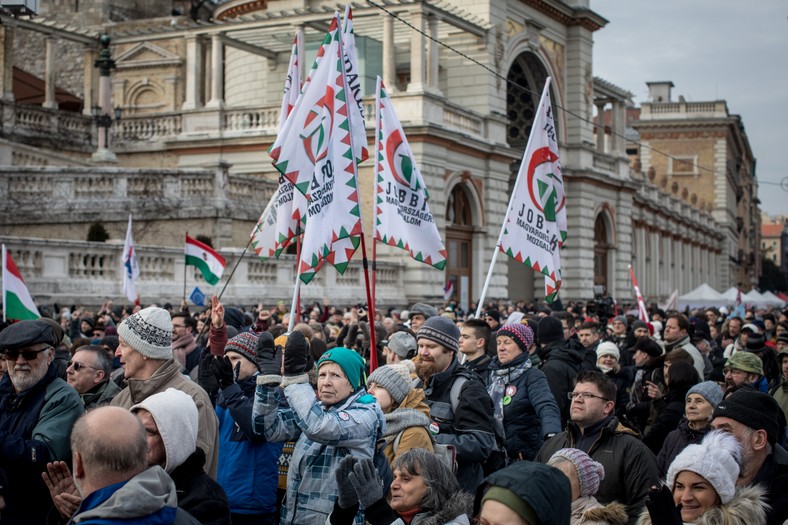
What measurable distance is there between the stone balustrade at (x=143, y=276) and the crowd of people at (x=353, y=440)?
1009 cm

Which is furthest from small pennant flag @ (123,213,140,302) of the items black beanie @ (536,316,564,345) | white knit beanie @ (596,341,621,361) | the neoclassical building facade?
white knit beanie @ (596,341,621,361)

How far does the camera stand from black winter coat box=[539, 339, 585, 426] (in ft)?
29.2

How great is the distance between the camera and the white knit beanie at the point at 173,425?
4.40m

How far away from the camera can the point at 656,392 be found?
27.7ft

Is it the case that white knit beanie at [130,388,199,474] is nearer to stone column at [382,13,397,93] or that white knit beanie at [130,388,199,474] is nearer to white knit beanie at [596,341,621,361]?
white knit beanie at [596,341,621,361]

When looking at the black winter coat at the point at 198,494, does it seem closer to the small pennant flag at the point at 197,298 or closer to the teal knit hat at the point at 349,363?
the teal knit hat at the point at 349,363

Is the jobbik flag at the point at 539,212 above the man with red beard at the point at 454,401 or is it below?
above

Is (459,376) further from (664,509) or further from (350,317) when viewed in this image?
(350,317)

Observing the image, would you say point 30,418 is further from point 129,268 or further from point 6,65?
point 6,65

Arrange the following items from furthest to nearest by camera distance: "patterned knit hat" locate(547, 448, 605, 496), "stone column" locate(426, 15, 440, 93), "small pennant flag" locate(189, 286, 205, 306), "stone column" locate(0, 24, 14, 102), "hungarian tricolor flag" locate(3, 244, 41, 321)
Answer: "stone column" locate(0, 24, 14, 102) → "stone column" locate(426, 15, 440, 93) → "small pennant flag" locate(189, 286, 205, 306) → "hungarian tricolor flag" locate(3, 244, 41, 321) → "patterned knit hat" locate(547, 448, 605, 496)

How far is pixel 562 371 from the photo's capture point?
9055 mm

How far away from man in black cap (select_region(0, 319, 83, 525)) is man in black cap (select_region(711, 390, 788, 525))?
10.4 ft

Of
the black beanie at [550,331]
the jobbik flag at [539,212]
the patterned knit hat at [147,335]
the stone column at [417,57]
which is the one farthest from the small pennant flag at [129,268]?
the stone column at [417,57]

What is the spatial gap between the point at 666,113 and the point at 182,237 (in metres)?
60.4
